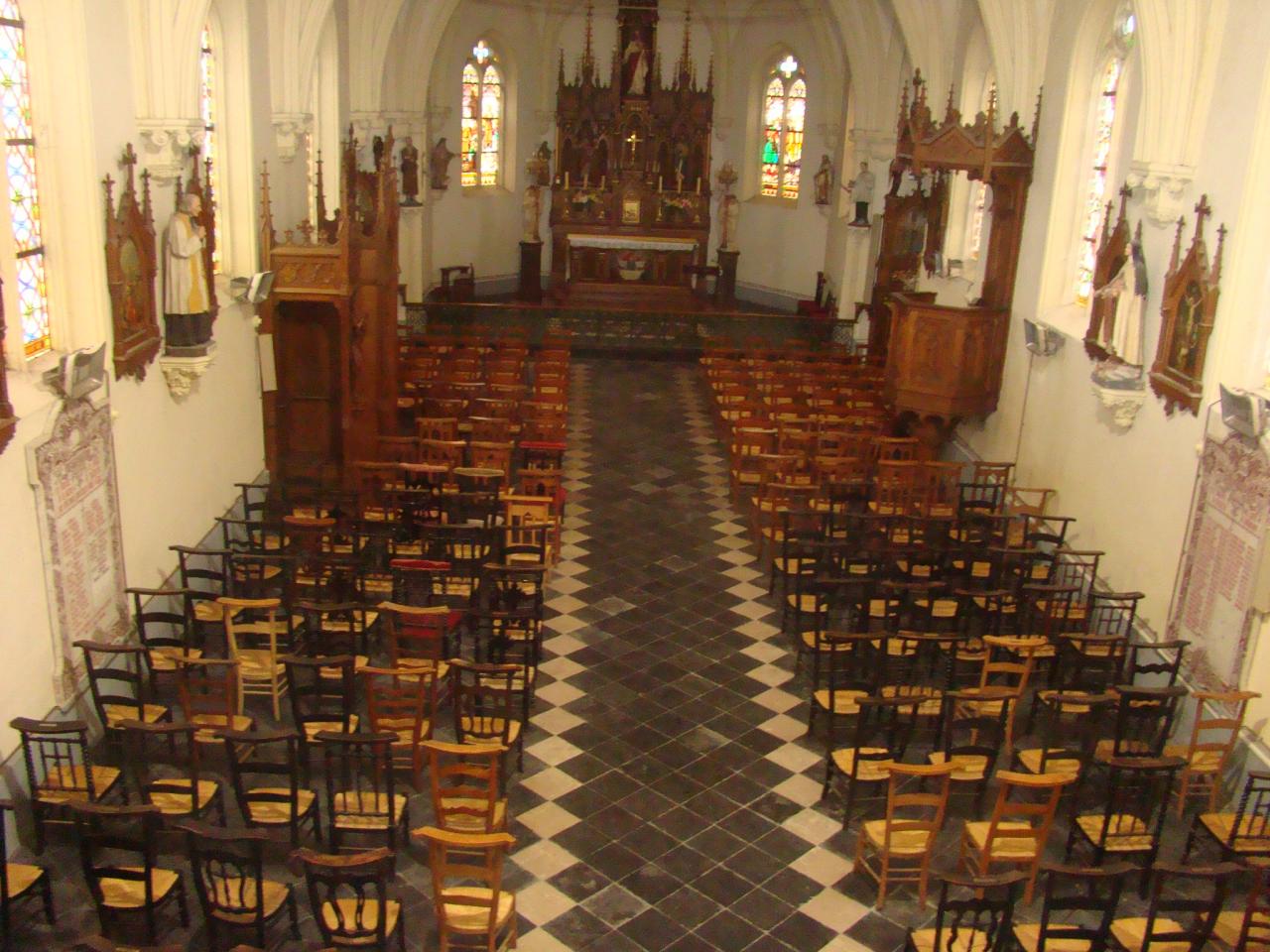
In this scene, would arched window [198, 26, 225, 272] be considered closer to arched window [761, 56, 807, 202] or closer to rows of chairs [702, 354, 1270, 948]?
rows of chairs [702, 354, 1270, 948]

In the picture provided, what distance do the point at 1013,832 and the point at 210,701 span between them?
6183 mm

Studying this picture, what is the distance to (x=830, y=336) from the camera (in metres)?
24.9

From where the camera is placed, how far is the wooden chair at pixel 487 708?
8977mm

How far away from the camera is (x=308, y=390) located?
50.5 ft

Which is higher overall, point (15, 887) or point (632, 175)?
point (632, 175)

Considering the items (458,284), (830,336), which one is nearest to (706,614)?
(830,336)

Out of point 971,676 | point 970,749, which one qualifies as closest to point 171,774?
point 970,749

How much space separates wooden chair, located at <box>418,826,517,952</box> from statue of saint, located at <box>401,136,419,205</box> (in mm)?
19204

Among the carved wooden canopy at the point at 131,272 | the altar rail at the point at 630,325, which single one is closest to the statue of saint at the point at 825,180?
the altar rail at the point at 630,325

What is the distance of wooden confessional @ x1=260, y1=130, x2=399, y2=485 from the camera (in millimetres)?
14305

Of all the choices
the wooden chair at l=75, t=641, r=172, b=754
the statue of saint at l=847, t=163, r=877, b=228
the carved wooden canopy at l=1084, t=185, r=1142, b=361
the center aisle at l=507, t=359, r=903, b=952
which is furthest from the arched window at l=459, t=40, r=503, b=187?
the wooden chair at l=75, t=641, r=172, b=754

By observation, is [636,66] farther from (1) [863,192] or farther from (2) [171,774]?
(2) [171,774]

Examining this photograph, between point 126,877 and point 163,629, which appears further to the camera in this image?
point 163,629

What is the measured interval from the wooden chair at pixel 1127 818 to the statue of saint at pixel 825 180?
21464 mm
